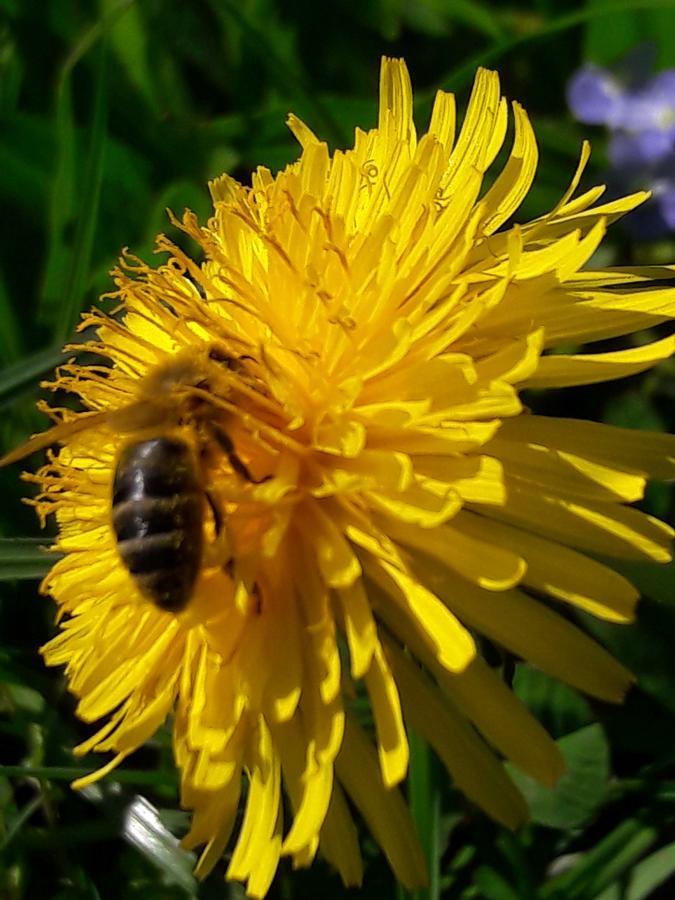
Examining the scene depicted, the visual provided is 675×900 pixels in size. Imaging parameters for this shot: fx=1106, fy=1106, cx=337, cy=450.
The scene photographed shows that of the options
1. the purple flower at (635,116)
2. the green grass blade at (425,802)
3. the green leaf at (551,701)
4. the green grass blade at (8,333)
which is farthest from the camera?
the purple flower at (635,116)

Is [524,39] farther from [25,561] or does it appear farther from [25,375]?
[25,561]

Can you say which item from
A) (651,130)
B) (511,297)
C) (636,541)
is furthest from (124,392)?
(651,130)

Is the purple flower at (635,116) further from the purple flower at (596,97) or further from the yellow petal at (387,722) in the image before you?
the yellow petal at (387,722)

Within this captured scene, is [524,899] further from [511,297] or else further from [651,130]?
[651,130]

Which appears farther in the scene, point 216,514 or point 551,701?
point 551,701

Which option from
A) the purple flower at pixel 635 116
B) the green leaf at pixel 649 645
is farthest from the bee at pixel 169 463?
the purple flower at pixel 635 116

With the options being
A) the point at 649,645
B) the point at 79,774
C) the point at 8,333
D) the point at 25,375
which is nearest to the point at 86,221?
the point at 8,333

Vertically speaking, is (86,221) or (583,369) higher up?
(86,221)

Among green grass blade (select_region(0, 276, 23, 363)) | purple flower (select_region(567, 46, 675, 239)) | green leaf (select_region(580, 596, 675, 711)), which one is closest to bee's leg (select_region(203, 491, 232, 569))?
green leaf (select_region(580, 596, 675, 711))
